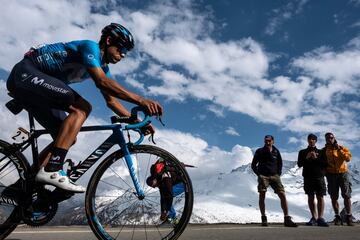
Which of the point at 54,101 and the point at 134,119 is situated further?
the point at 134,119

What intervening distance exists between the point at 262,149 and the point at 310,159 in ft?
4.50

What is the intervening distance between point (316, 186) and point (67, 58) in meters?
9.39

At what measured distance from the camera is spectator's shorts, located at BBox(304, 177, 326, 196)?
11.9 meters

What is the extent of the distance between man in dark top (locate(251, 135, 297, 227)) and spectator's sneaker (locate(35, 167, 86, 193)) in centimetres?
830

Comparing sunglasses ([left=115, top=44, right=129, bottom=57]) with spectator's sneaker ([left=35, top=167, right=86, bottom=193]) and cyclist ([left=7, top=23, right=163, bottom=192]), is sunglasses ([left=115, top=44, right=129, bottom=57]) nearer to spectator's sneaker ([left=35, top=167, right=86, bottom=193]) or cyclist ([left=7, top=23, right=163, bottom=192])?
cyclist ([left=7, top=23, right=163, bottom=192])

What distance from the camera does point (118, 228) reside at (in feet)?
14.8

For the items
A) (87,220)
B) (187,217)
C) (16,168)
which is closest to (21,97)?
(16,168)

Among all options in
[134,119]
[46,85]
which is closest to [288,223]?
[134,119]

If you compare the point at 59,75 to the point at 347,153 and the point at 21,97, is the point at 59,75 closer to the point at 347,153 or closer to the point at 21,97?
the point at 21,97

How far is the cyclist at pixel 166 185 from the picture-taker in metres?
4.39

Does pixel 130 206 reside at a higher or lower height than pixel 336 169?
lower

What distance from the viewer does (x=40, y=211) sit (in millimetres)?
4387

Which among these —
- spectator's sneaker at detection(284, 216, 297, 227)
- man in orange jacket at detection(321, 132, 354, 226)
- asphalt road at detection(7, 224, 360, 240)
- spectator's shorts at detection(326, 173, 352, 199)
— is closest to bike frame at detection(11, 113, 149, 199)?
asphalt road at detection(7, 224, 360, 240)

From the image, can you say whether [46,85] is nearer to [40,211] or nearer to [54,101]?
[54,101]
